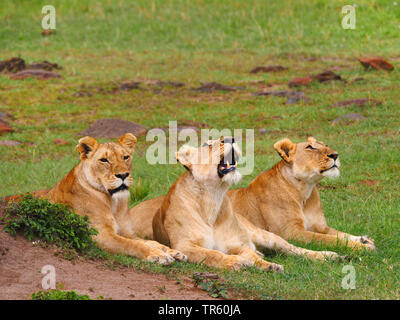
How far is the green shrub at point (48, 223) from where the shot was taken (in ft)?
21.2

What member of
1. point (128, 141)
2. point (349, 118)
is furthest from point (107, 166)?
point (349, 118)

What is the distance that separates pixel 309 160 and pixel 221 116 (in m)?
7.48

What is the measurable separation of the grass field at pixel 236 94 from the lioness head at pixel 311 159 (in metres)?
0.79

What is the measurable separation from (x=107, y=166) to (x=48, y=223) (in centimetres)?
91

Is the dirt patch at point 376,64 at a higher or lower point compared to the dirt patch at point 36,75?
higher

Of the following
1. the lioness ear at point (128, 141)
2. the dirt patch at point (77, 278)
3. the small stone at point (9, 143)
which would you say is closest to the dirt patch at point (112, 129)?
the small stone at point (9, 143)

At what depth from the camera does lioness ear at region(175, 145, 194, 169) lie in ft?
23.5

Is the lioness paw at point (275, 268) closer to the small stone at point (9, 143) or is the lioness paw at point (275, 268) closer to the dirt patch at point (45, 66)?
the small stone at point (9, 143)

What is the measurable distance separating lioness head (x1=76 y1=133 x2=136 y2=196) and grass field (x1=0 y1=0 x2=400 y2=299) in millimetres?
823

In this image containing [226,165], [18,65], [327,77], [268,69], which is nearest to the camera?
[226,165]

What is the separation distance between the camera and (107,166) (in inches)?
285

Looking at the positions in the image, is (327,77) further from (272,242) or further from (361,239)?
(272,242)

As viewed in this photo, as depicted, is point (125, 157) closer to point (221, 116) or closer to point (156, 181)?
point (156, 181)
